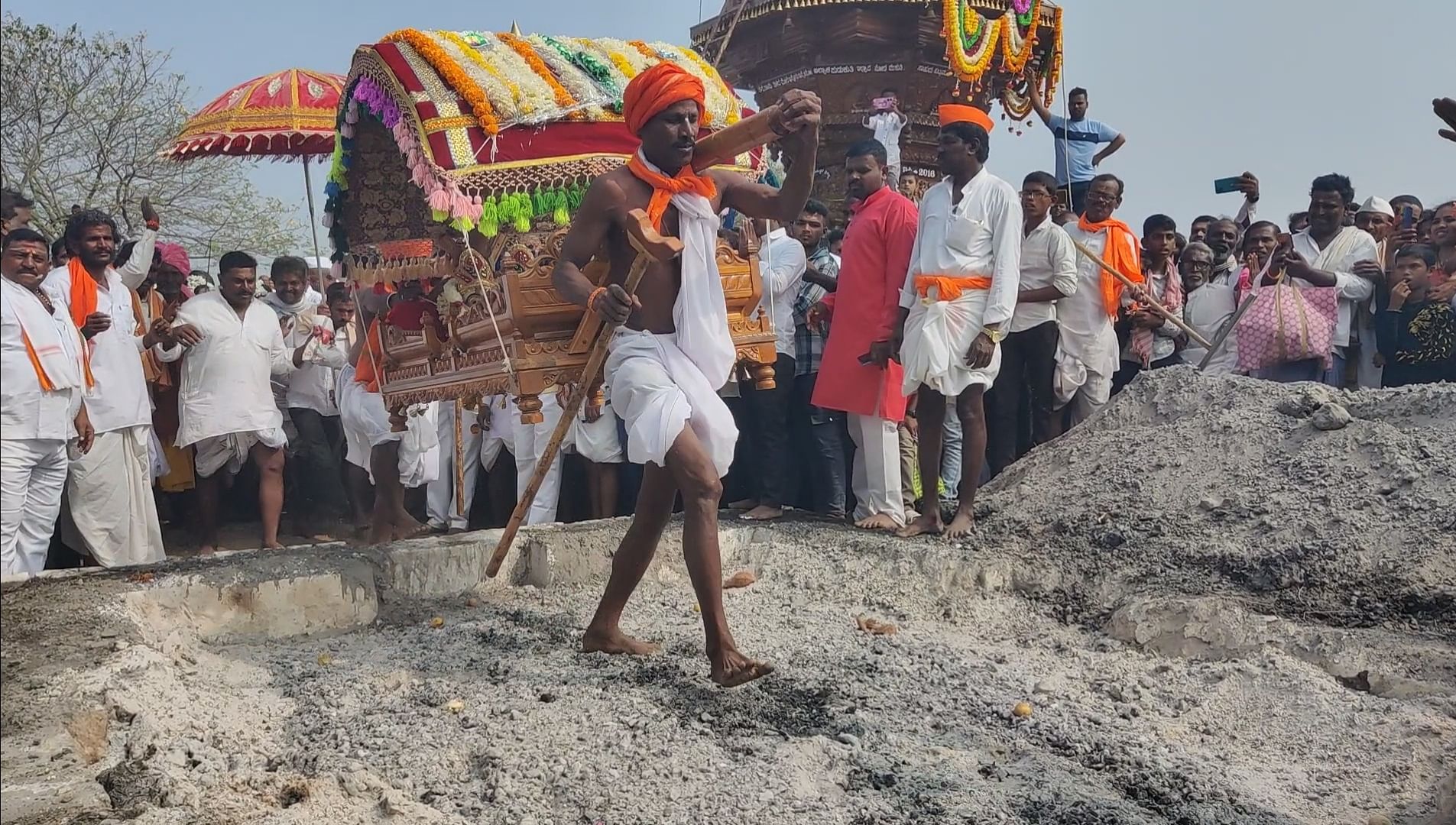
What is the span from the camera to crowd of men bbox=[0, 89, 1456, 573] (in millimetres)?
5816

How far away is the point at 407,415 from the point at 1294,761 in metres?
4.79

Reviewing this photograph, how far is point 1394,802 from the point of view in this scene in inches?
127

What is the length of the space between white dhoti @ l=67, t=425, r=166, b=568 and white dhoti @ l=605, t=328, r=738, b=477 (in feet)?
10.9

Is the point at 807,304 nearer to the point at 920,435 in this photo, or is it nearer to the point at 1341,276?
the point at 920,435

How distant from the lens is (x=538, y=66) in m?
5.58

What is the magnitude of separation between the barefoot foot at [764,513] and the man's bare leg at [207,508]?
3.32 m

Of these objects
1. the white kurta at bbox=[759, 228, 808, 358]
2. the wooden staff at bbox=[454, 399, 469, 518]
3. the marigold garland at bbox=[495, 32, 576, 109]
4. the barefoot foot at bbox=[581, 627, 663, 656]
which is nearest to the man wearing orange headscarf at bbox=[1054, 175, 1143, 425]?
the white kurta at bbox=[759, 228, 808, 358]

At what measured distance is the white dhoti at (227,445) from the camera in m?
6.89

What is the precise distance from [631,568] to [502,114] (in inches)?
87.0

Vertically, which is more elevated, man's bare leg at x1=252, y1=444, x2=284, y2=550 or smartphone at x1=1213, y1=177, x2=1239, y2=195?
smartphone at x1=1213, y1=177, x2=1239, y2=195

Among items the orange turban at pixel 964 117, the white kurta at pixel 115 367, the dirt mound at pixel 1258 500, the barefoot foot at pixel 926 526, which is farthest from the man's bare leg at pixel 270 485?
the orange turban at pixel 964 117

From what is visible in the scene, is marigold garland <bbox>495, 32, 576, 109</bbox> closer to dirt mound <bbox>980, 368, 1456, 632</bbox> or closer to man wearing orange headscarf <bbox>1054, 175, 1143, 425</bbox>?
dirt mound <bbox>980, 368, 1456, 632</bbox>

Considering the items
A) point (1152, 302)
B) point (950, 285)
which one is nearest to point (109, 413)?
point (950, 285)

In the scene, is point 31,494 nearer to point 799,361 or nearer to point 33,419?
point 33,419
